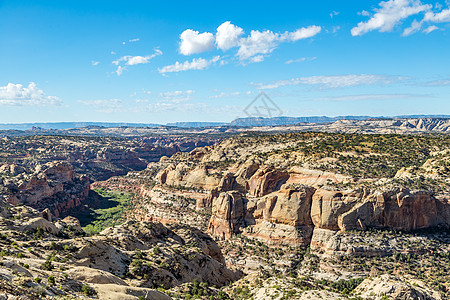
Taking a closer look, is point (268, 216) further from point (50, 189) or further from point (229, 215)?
point (50, 189)

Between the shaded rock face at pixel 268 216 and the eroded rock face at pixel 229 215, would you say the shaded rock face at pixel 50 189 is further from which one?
the shaded rock face at pixel 268 216

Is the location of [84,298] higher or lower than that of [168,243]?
higher

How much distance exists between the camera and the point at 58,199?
4633 inches

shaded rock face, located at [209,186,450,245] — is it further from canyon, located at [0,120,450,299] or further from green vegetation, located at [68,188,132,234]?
green vegetation, located at [68,188,132,234]

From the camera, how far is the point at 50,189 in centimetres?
11675

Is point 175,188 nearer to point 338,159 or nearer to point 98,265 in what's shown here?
point 338,159

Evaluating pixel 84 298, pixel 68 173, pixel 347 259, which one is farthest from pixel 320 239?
pixel 68 173

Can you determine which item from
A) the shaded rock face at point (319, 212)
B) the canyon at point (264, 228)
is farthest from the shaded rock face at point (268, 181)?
the shaded rock face at point (319, 212)

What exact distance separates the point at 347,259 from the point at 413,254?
1263cm

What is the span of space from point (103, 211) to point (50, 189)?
69.2 ft

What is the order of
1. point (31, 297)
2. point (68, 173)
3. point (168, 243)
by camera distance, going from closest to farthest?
1. point (31, 297)
2. point (168, 243)
3. point (68, 173)

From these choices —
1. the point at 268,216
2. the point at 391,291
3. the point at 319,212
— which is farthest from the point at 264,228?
the point at 391,291

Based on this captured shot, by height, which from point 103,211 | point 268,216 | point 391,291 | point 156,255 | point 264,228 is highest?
point 156,255

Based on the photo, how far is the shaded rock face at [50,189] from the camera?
105 metres
